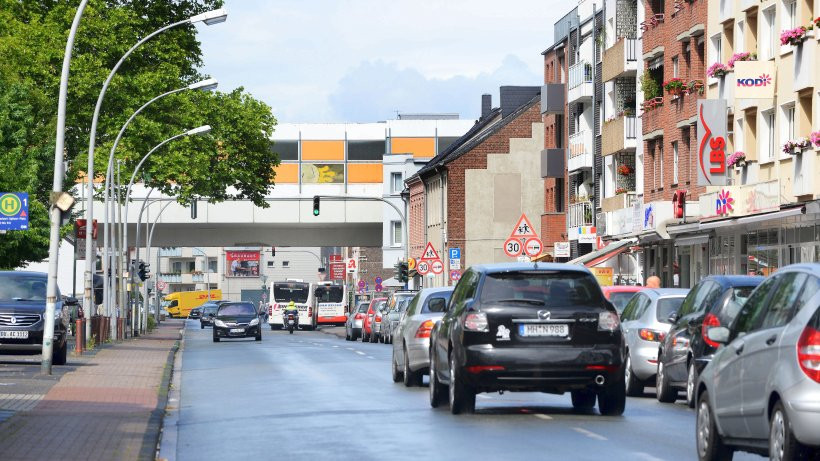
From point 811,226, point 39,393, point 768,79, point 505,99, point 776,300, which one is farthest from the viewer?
point 505,99

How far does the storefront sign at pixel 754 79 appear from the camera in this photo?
43562 millimetres

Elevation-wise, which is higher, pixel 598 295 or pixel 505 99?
pixel 505 99

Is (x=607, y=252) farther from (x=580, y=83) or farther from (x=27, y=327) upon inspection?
(x=27, y=327)

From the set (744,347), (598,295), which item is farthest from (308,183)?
(744,347)

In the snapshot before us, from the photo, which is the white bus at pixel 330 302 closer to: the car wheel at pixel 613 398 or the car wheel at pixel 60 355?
the car wheel at pixel 60 355

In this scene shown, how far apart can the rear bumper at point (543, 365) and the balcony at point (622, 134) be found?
42.9 metres

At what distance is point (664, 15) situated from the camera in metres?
56.8

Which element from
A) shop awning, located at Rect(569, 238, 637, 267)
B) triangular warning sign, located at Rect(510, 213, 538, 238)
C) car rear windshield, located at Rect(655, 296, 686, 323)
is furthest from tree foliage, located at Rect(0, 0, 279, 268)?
car rear windshield, located at Rect(655, 296, 686, 323)

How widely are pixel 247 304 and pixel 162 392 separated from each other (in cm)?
4096

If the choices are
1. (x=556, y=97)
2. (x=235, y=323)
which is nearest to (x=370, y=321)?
(x=235, y=323)

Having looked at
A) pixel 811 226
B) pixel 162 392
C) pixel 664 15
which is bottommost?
pixel 162 392

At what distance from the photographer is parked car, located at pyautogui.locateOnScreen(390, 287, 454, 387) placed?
2491cm

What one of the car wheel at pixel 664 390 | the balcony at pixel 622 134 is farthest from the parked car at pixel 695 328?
the balcony at pixel 622 134

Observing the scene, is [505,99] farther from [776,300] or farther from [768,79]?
[776,300]
